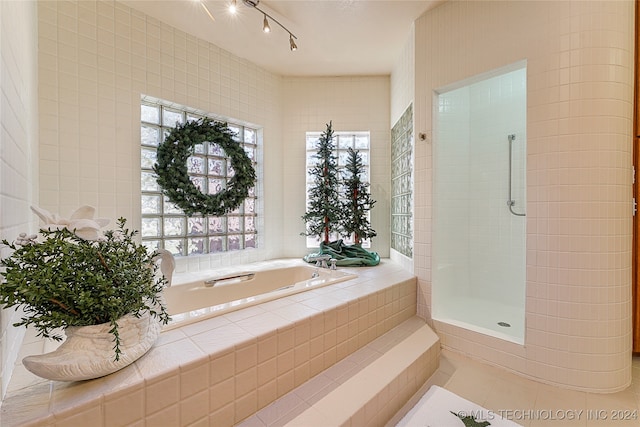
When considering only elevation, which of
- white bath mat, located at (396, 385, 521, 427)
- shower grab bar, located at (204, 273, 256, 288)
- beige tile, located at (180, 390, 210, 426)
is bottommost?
white bath mat, located at (396, 385, 521, 427)

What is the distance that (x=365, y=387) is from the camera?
131cm

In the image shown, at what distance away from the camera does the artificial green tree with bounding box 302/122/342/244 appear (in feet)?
9.42

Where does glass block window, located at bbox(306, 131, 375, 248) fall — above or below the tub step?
above

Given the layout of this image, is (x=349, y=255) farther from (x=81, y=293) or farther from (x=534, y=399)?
(x=81, y=293)

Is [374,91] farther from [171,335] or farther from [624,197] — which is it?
[171,335]

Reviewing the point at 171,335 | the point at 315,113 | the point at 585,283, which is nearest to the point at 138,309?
the point at 171,335

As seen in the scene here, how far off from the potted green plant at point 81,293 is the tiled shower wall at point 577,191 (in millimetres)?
2075

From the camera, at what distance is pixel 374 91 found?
318cm

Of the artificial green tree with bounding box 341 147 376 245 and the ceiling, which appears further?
the artificial green tree with bounding box 341 147 376 245

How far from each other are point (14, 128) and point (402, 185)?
8.49 ft

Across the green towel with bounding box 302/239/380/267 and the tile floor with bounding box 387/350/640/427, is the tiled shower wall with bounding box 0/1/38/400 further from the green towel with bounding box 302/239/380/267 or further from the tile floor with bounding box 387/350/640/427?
the green towel with bounding box 302/239/380/267

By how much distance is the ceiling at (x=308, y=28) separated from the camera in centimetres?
209

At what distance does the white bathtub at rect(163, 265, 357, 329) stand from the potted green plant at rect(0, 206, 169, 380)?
0.51 meters

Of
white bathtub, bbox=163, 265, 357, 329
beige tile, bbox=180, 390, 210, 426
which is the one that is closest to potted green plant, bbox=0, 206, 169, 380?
beige tile, bbox=180, 390, 210, 426
